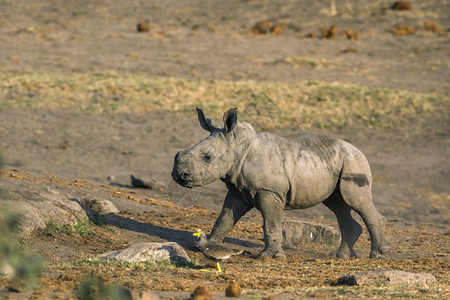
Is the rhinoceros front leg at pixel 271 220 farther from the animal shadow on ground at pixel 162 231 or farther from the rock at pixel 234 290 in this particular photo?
the rock at pixel 234 290

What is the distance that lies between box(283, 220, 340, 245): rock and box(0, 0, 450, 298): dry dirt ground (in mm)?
168

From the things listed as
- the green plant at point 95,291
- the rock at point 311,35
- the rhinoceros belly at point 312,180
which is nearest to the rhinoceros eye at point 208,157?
the rhinoceros belly at point 312,180

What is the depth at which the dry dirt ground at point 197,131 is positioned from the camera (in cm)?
920

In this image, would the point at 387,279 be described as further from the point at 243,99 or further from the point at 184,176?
the point at 243,99

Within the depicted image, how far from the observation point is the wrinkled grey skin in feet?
33.1

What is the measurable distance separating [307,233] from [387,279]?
12.7 ft

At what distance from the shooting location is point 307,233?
1190 cm

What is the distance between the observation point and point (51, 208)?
405 inches

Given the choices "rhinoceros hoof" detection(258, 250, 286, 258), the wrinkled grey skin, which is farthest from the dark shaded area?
"rhinoceros hoof" detection(258, 250, 286, 258)

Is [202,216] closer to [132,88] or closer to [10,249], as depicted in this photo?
[10,249]

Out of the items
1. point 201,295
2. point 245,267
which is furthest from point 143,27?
point 201,295

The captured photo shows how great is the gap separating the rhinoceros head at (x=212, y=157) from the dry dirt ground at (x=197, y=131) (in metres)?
0.89

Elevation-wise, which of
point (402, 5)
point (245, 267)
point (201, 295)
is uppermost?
point (402, 5)

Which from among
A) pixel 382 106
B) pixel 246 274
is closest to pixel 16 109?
pixel 382 106
